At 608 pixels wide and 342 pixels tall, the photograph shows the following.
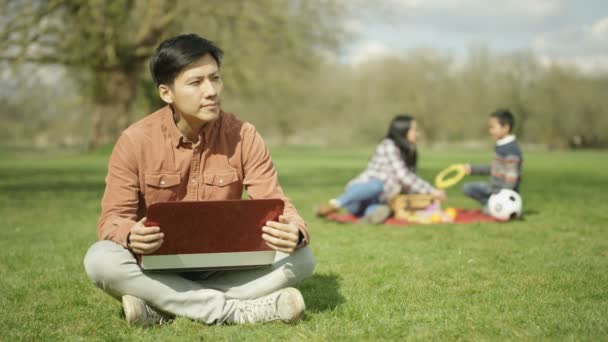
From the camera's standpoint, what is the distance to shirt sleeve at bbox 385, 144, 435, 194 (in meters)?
8.26

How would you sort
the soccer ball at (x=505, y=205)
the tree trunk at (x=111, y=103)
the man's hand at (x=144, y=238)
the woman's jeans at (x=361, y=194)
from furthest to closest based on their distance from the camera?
1. the tree trunk at (x=111, y=103)
2. the woman's jeans at (x=361, y=194)
3. the soccer ball at (x=505, y=205)
4. the man's hand at (x=144, y=238)

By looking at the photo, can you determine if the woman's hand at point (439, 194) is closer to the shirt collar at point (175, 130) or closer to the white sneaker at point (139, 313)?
the shirt collar at point (175, 130)

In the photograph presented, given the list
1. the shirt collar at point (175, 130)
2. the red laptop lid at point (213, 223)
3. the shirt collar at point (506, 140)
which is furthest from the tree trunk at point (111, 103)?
the red laptop lid at point (213, 223)

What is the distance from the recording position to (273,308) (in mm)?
3492

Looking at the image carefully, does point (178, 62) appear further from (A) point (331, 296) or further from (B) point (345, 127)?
(B) point (345, 127)

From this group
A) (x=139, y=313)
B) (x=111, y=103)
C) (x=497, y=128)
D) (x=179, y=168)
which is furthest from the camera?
(x=111, y=103)

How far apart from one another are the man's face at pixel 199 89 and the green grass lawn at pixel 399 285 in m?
1.26

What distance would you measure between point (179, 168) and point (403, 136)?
17.3ft

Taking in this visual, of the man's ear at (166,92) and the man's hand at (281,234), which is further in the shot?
the man's ear at (166,92)

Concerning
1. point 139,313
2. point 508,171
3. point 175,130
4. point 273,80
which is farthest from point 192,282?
point 273,80

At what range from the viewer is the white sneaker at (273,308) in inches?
134

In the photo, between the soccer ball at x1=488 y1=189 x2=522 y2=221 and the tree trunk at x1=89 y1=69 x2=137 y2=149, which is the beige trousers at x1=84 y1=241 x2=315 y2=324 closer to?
the soccer ball at x1=488 y1=189 x2=522 y2=221

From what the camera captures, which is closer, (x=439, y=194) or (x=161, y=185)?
(x=161, y=185)

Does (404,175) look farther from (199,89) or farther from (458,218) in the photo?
(199,89)
